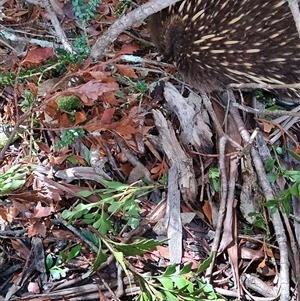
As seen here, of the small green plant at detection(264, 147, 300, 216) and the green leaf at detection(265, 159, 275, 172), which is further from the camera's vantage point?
the green leaf at detection(265, 159, 275, 172)

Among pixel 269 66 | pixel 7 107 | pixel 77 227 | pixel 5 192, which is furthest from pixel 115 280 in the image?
pixel 269 66

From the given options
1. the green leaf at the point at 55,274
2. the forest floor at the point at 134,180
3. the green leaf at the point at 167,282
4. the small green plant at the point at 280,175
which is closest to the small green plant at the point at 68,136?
the forest floor at the point at 134,180

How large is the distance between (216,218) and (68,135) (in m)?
0.62

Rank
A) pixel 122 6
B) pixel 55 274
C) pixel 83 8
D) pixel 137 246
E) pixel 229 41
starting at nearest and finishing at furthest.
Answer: pixel 137 246, pixel 55 274, pixel 83 8, pixel 229 41, pixel 122 6

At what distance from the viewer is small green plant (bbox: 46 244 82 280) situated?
1735mm

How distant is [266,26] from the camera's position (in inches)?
79.1

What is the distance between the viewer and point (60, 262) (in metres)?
1.78

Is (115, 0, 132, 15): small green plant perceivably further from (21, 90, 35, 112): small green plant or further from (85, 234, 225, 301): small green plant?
(85, 234, 225, 301): small green plant

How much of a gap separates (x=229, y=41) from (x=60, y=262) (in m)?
1.07

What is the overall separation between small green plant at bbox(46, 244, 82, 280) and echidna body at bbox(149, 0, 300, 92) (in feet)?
2.76

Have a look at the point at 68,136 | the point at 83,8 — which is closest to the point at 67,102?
the point at 68,136

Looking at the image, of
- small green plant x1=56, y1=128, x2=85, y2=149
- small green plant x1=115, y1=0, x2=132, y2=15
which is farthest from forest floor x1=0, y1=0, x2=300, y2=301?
small green plant x1=115, y1=0, x2=132, y2=15

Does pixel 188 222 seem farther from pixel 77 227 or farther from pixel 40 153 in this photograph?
pixel 40 153

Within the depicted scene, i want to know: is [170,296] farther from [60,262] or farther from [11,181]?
[11,181]
